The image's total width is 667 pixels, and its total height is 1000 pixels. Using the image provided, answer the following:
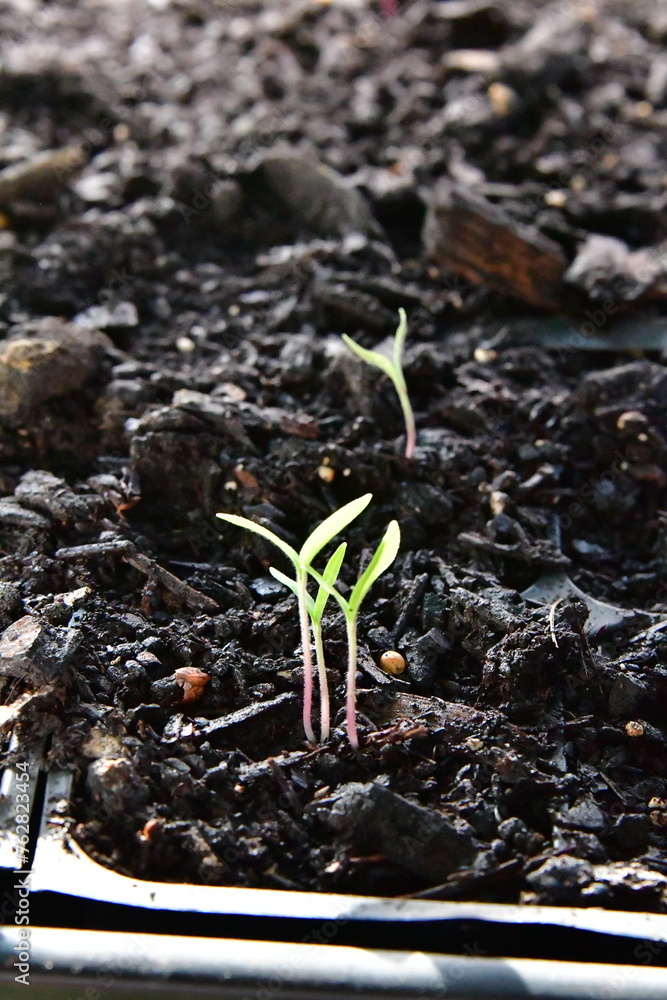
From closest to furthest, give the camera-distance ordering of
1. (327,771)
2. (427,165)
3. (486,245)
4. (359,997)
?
(359,997) → (327,771) → (486,245) → (427,165)

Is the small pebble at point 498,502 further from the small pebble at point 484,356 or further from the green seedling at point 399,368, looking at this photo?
the small pebble at point 484,356

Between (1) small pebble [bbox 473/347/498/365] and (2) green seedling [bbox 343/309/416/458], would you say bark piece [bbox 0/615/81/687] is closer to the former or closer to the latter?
(2) green seedling [bbox 343/309/416/458]

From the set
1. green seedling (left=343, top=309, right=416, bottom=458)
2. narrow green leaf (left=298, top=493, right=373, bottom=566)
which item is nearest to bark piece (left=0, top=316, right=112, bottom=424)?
green seedling (left=343, top=309, right=416, bottom=458)

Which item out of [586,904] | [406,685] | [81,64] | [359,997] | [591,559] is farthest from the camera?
[81,64]

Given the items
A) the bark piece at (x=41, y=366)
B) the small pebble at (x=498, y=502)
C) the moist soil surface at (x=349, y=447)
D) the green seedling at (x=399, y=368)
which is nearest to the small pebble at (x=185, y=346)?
the moist soil surface at (x=349, y=447)

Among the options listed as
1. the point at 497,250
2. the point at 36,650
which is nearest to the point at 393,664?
the point at 36,650

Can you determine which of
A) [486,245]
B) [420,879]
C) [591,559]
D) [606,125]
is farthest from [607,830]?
[606,125]

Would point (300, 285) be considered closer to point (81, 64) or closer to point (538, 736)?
point (538, 736)
